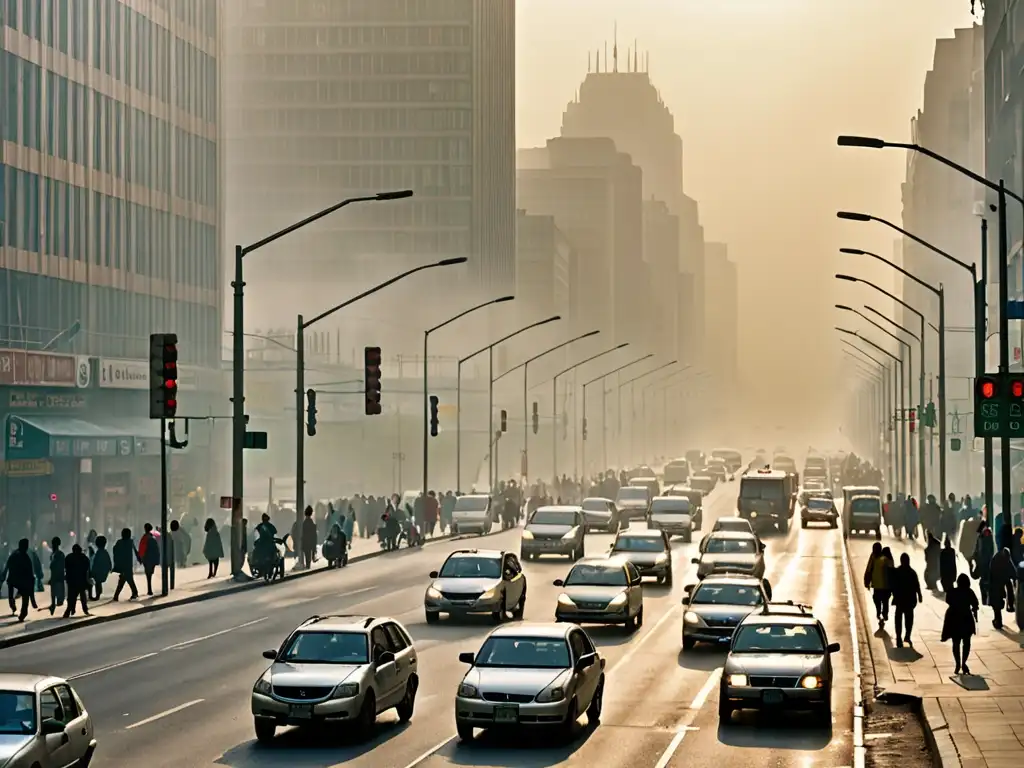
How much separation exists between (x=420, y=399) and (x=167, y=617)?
126365 millimetres

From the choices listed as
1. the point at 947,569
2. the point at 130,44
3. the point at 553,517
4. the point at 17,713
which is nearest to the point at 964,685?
the point at 947,569

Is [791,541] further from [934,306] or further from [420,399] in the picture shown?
[934,306]

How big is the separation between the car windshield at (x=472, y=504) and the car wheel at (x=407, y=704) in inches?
2040

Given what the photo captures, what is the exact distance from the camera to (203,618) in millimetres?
37500

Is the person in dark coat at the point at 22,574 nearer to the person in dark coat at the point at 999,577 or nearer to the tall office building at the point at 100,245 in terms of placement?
the person in dark coat at the point at 999,577

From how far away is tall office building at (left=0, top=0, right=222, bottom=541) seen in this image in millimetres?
56906

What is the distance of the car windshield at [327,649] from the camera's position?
71.8 ft

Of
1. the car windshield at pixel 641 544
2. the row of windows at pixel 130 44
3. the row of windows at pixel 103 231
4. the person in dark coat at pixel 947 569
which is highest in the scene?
the row of windows at pixel 130 44

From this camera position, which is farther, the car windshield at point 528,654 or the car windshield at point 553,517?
the car windshield at point 553,517

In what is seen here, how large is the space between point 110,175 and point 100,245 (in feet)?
10.2

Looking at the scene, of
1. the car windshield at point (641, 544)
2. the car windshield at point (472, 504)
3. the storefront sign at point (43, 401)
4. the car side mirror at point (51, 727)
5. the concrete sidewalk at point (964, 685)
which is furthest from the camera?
the car windshield at point (472, 504)

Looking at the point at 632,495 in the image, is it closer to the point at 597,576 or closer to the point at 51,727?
the point at 597,576

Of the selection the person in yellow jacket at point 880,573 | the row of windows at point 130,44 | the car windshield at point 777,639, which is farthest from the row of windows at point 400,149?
the car windshield at point 777,639

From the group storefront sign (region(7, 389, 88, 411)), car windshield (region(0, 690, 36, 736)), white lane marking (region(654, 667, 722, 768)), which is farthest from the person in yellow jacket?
storefront sign (region(7, 389, 88, 411))
